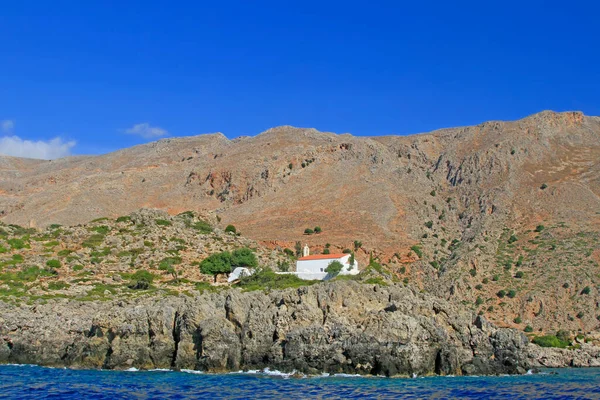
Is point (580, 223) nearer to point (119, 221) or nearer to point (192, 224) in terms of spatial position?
point (192, 224)

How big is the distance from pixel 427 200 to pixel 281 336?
217 feet

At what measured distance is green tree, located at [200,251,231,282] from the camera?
62469 millimetres

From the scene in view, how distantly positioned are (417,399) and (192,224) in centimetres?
5810

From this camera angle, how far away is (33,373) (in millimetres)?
34469

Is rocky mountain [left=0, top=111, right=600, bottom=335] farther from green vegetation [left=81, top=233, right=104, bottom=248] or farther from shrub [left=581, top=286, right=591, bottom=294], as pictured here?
green vegetation [left=81, top=233, right=104, bottom=248]

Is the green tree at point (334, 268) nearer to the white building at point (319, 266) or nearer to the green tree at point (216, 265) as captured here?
the white building at point (319, 266)

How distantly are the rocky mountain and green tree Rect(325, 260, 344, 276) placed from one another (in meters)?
20.1

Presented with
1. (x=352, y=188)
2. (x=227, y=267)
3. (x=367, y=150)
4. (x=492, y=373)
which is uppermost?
(x=367, y=150)

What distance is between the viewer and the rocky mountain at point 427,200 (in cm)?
7319

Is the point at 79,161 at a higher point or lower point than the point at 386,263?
higher

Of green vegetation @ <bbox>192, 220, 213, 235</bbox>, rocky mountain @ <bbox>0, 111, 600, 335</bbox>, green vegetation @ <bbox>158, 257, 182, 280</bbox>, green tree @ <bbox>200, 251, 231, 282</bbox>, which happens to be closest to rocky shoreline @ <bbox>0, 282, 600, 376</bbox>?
green vegetation @ <bbox>158, 257, 182, 280</bbox>

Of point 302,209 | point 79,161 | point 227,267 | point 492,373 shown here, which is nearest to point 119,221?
point 227,267

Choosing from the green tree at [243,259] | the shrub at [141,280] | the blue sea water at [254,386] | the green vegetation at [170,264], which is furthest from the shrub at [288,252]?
the blue sea water at [254,386]

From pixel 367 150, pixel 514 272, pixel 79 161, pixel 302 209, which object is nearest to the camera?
pixel 514 272
